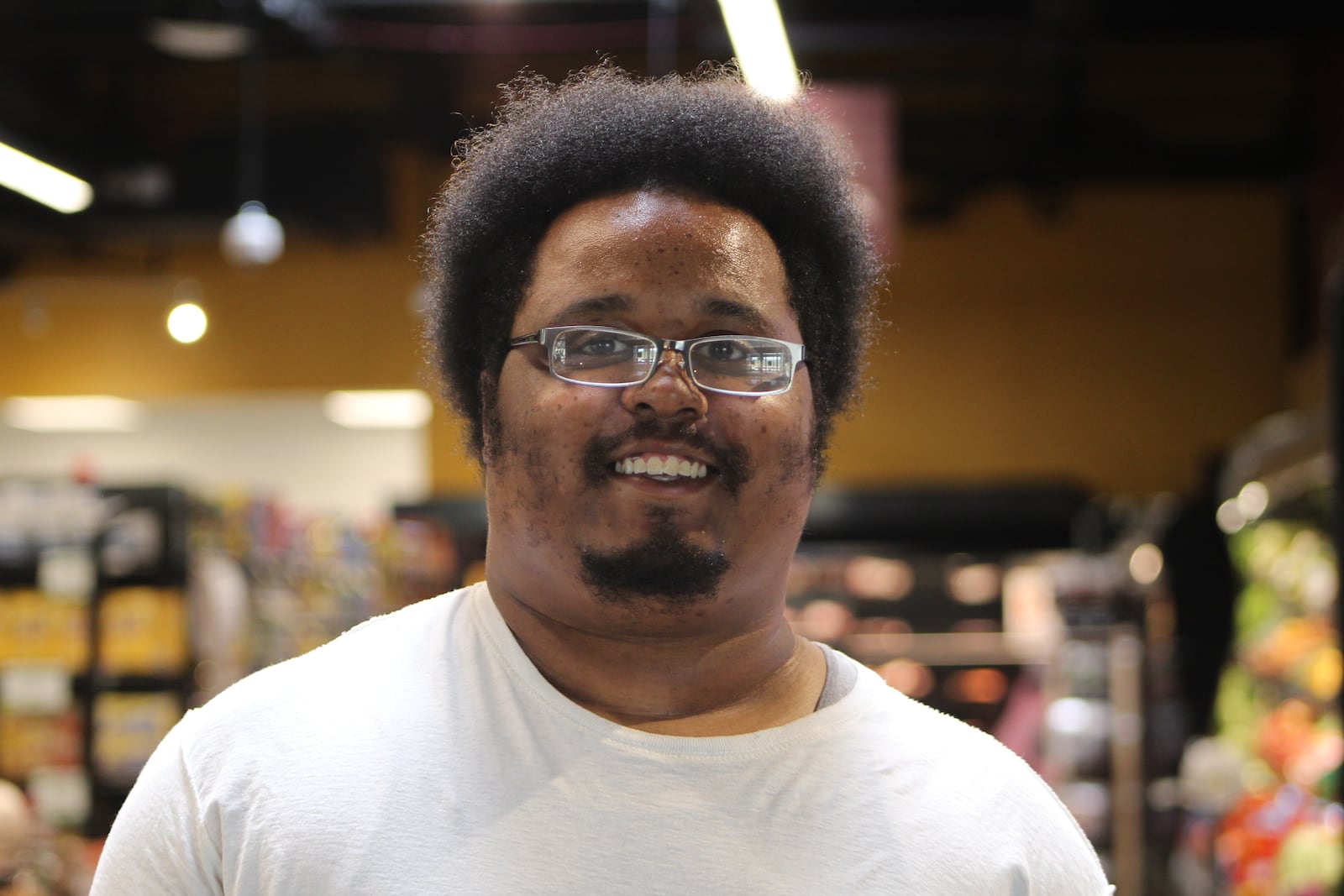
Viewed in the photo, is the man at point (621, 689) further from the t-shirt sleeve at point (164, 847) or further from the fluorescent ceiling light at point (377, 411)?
the fluorescent ceiling light at point (377, 411)

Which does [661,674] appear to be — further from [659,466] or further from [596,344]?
[596,344]

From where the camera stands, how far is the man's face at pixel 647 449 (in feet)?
4.36

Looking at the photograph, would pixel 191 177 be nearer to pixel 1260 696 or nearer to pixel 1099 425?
pixel 1099 425

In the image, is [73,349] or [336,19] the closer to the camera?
[336,19]

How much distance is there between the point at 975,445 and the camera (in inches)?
450

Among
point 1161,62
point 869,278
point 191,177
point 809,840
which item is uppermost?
point 1161,62

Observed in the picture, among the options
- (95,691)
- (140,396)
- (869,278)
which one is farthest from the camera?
(140,396)

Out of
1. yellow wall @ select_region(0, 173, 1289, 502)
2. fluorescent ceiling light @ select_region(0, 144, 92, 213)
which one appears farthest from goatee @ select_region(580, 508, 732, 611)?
yellow wall @ select_region(0, 173, 1289, 502)

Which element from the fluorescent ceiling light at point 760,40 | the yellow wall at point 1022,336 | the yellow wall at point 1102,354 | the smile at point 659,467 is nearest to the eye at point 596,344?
the smile at point 659,467

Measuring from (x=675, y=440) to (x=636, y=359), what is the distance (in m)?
0.08

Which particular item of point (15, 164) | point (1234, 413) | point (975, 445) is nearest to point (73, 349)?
point (15, 164)

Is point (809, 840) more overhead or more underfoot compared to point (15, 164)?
more underfoot

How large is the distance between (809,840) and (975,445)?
10.4 meters

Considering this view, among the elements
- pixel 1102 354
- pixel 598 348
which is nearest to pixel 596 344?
pixel 598 348
